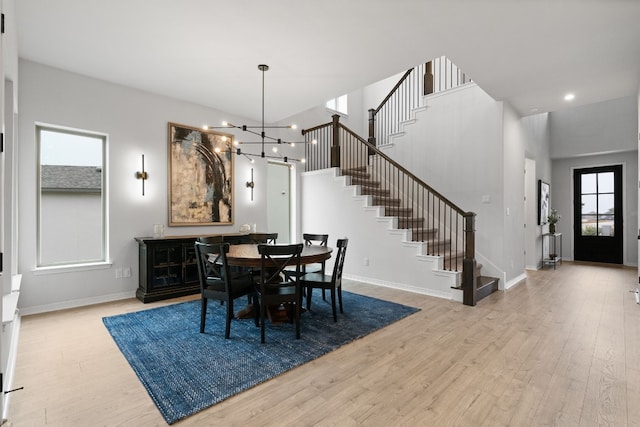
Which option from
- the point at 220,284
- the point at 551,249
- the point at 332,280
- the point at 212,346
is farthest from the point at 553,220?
the point at 212,346

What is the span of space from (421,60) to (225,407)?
3.79 meters

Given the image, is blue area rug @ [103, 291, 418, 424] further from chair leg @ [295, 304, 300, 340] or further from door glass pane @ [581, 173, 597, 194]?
door glass pane @ [581, 173, 597, 194]

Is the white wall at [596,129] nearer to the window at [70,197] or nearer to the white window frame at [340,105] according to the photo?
the white window frame at [340,105]

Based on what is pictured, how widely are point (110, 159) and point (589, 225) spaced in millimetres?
9957

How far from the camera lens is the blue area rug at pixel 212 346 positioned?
7.13ft

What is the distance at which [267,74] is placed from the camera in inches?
161

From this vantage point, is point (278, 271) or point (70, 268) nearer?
point (278, 271)

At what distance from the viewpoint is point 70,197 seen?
162 inches

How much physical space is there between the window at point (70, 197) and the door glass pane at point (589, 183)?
9.96 m

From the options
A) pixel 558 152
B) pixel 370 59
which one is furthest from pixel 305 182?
pixel 558 152

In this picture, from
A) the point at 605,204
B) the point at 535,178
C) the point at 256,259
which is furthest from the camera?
the point at 605,204

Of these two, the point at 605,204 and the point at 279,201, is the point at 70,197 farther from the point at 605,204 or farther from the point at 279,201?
the point at 605,204

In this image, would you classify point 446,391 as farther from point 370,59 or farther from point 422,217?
point 422,217

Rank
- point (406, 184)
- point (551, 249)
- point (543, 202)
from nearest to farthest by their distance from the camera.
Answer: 1. point (406, 184)
2. point (543, 202)
3. point (551, 249)
